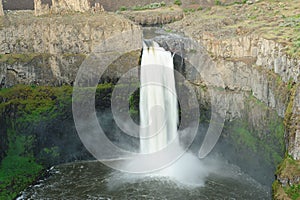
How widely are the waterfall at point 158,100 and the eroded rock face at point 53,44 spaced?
2374 mm

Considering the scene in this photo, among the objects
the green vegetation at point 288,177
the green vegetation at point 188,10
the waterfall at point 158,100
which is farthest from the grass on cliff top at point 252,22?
the green vegetation at point 288,177

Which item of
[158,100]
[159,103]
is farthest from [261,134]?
[158,100]

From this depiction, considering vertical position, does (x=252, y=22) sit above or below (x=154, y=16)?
below

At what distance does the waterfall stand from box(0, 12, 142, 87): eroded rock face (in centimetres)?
237

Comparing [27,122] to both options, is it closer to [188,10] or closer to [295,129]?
[295,129]

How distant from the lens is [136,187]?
29312 millimetres

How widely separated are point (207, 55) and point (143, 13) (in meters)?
15.3

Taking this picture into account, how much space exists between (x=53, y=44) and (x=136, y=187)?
13.1 m

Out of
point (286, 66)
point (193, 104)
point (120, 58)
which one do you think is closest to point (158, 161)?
point (193, 104)

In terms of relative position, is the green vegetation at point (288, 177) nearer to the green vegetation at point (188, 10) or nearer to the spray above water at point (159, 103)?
the spray above water at point (159, 103)

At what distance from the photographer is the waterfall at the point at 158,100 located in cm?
3481

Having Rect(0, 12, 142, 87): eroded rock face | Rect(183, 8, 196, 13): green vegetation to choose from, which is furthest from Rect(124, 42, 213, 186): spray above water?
Rect(183, 8, 196, 13): green vegetation

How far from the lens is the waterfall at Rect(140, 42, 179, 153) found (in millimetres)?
34812

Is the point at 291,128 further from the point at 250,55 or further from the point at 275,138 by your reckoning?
the point at 250,55
